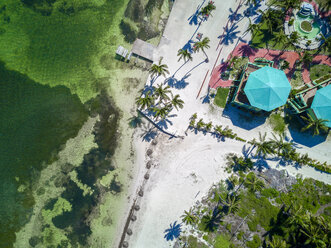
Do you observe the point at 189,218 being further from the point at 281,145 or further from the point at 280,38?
the point at 280,38

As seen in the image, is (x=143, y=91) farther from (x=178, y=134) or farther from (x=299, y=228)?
(x=299, y=228)

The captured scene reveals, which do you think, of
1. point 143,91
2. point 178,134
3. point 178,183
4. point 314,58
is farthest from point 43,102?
point 314,58

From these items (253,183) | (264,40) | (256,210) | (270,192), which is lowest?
(256,210)

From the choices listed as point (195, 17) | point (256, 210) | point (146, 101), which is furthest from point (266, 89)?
point (256, 210)

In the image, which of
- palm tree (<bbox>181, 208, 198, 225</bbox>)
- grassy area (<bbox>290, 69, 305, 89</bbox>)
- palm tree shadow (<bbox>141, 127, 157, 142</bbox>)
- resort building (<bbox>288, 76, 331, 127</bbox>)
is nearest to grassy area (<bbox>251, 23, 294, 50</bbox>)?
grassy area (<bbox>290, 69, 305, 89</bbox>)

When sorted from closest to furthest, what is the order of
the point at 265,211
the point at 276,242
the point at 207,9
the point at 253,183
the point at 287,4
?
1. the point at 287,4
2. the point at 253,183
3. the point at 276,242
4. the point at 207,9
5. the point at 265,211

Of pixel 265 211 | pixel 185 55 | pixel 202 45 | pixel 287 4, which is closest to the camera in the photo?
pixel 202 45

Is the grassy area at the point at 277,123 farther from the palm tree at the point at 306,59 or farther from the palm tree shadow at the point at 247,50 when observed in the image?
the palm tree shadow at the point at 247,50

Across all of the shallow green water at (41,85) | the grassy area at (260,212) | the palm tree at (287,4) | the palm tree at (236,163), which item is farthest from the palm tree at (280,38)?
the shallow green water at (41,85)
